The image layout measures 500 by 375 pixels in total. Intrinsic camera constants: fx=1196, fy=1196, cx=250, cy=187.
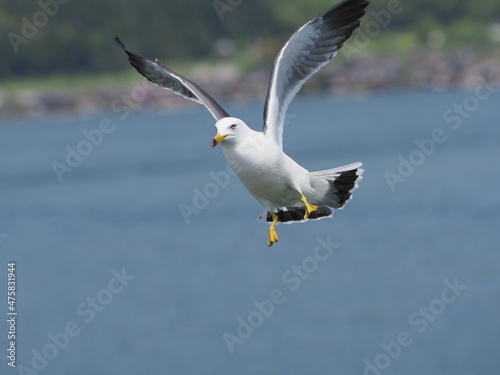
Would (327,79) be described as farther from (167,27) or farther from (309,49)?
(309,49)

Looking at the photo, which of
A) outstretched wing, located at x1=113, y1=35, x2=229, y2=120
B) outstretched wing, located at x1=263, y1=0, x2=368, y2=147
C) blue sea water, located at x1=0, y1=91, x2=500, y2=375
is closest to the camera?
outstretched wing, located at x1=263, y1=0, x2=368, y2=147

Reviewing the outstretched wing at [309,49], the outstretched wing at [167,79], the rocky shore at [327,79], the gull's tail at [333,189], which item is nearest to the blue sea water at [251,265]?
the gull's tail at [333,189]

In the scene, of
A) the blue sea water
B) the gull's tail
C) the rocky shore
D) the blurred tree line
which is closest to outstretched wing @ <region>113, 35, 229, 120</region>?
the gull's tail

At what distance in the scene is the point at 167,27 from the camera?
100750 mm

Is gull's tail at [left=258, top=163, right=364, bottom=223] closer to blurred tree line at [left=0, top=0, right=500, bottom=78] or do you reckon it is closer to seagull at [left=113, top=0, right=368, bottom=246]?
seagull at [left=113, top=0, right=368, bottom=246]

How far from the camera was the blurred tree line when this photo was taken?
322 ft

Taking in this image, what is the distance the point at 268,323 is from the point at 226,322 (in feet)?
4.22

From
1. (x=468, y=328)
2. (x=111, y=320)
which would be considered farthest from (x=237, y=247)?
(x=468, y=328)

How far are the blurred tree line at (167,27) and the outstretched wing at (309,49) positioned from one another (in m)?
80.8

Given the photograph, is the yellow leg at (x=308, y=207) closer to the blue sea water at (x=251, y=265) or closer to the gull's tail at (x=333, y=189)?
the gull's tail at (x=333, y=189)

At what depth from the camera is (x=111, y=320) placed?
115 feet

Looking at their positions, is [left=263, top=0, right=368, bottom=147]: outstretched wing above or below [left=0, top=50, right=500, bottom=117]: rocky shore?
below

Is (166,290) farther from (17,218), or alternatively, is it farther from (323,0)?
(323,0)

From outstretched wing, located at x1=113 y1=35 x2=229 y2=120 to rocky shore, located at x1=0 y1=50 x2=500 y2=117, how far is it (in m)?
79.4
